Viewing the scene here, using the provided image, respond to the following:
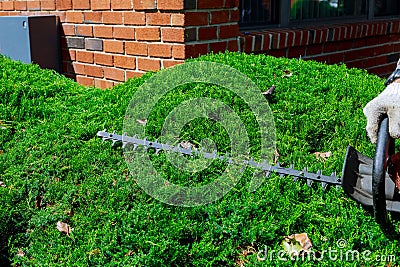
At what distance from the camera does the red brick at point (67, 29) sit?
6.01 meters

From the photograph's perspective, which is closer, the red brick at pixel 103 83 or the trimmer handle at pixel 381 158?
the trimmer handle at pixel 381 158

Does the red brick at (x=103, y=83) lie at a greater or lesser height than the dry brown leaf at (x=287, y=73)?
lesser

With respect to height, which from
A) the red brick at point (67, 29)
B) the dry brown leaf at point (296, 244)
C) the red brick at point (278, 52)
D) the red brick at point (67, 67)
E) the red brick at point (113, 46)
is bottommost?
the dry brown leaf at point (296, 244)

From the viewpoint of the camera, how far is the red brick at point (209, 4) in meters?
4.86

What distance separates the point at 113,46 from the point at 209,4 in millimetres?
1131

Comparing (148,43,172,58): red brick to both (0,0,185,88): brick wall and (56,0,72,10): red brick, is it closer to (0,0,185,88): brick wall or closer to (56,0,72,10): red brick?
(0,0,185,88): brick wall

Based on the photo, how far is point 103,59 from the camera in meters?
5.72

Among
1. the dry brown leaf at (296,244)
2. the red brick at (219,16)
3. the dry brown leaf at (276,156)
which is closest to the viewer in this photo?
the dry brown leaf at (296,244)

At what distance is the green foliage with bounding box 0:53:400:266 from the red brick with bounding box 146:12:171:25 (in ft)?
2.25

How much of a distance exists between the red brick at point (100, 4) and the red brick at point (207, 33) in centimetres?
105

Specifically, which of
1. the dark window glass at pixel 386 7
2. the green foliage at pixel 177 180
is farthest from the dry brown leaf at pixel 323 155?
the dark window glass at pixel 386 7

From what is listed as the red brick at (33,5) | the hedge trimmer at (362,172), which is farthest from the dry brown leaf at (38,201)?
the red brick at (33,5)

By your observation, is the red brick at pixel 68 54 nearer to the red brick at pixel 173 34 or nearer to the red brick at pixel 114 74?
the red brick at pixel 114 74

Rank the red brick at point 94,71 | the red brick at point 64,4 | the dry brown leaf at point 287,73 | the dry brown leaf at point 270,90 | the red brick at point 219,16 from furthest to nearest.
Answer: the red brick at point 64,4
the red brick at point 94,71
the red brick at point 219,16
the dry brown leaf at point 287,73
the dry brown leaf at point 270,90
